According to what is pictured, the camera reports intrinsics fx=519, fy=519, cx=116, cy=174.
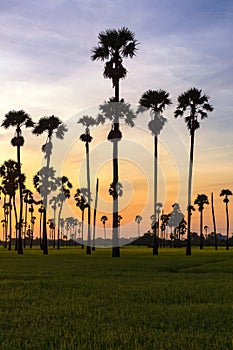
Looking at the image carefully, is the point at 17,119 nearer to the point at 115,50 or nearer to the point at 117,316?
the point at 115,50

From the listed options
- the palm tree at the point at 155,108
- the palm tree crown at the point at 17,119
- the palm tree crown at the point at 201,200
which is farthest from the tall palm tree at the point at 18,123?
the palm tree crown at the point at 201,200

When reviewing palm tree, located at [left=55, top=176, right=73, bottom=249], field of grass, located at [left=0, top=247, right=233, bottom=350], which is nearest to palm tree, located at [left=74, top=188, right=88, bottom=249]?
palm tree, located at [left=55, top=176, right=73, bottom=249]

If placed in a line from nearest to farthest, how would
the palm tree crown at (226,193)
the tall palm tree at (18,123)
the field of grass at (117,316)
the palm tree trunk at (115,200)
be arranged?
the field of grass at (117,316), the palm tree trunk at (115,200), the tall palm tree at (18,123), the palm tree crown at (226,193)

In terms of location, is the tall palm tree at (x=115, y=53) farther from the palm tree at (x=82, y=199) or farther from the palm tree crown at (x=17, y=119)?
the palm tree at (x=82, y=199)

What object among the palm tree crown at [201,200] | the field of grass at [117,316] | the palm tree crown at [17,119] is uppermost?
the palm tree crown at [17,119]

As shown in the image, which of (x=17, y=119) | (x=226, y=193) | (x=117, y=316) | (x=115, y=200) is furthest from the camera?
(x=226, y=193)

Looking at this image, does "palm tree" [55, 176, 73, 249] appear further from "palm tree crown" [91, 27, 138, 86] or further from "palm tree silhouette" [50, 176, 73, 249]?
"palm tree crown" [91, 27, 138, 86]

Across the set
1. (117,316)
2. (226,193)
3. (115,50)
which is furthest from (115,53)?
(226,193)

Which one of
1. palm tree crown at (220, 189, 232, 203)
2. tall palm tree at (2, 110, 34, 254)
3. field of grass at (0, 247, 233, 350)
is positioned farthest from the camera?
palm tree crown at (220, 189, 232, 203)

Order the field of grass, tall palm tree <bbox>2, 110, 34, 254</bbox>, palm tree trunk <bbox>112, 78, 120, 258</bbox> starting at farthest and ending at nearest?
tall palm tree <bbox>2, 110, 34, 254</bbox>, palm tree trunk <bbox>112, 78, 120, 258</bbox>, the field of grass

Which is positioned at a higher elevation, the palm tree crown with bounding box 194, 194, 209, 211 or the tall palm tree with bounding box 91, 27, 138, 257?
the tall palm tree with bounding box 91, 27, 138, 257

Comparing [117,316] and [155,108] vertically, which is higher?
[155,108]

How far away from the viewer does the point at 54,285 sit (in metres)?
20.5

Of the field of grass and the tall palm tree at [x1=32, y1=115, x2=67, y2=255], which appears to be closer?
the field of grass
